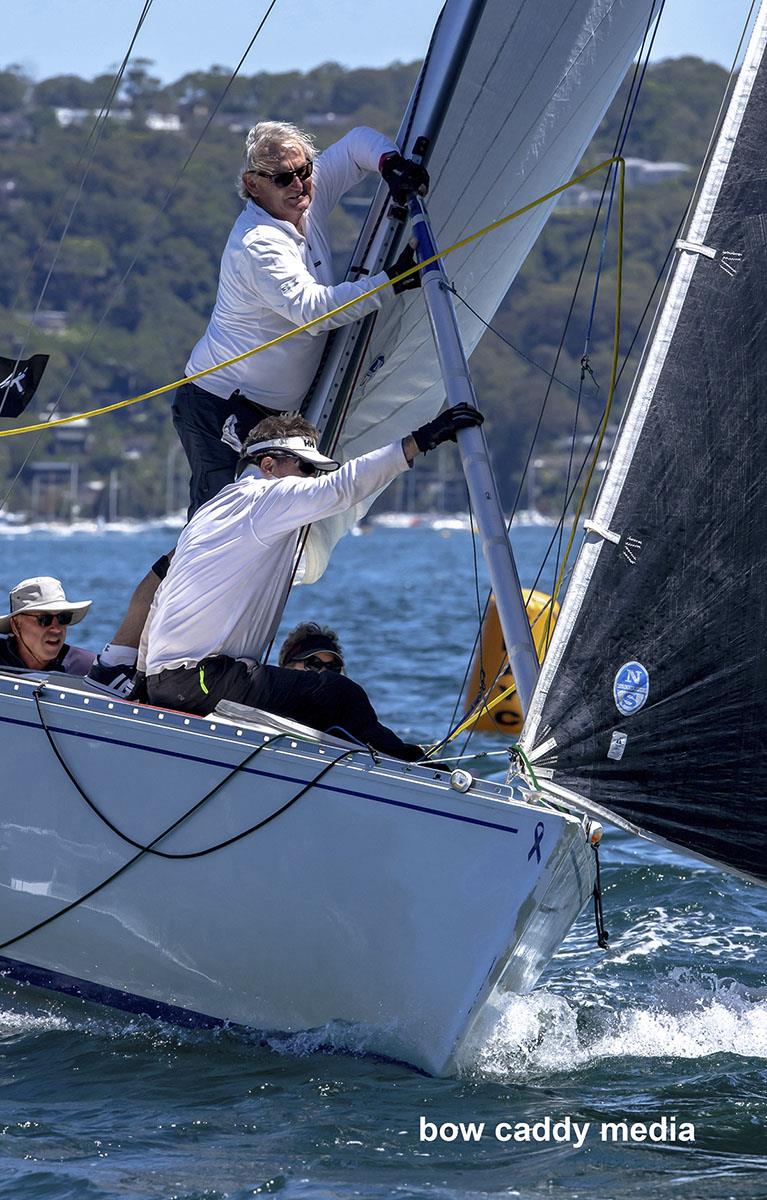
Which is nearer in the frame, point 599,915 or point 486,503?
point 599,915

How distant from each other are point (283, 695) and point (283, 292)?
111 centimetres

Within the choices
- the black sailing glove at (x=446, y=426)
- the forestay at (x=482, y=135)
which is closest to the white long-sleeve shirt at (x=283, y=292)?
the forestay at (x=482, y=135)

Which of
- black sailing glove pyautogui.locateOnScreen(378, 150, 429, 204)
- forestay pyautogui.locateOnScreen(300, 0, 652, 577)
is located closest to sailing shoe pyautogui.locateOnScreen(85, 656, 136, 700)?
forestay pyautogui.locateOnScreen(300, 0, 652, 577)

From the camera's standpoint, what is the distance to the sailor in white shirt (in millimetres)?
4102

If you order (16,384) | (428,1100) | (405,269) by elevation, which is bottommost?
(428,1100)

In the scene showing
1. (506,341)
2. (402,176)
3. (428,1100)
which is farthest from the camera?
(506,341)

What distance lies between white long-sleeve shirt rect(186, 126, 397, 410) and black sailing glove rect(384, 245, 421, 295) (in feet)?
0.20

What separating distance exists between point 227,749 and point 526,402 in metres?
42.1

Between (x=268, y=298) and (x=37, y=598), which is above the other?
(x=268, y=298)

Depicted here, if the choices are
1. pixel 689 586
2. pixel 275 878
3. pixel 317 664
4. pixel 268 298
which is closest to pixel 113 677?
pixel 317 664

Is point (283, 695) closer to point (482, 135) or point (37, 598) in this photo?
point (37, 598)

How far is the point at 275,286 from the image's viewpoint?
4629 millimetres

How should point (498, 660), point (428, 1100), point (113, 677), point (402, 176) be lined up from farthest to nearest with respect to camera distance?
point (498, 660)
point (402, 176)
point (113, 677)
point (428, 1100)

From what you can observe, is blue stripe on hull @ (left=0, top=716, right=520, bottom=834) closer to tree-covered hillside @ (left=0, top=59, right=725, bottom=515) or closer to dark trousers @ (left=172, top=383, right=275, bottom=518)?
dark trousers @ (left=172, top=383, right=275, bottom=518)
